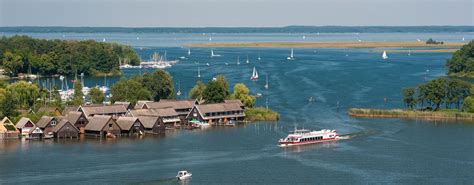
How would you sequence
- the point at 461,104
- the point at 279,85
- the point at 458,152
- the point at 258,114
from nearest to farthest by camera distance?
the point at 458,152, the point at 258,114, the point at 461,104, the point at 279,85

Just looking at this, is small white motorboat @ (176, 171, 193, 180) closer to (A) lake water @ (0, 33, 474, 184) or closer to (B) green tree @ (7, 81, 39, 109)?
(A) lake water @ (0, 33, 474, 184)

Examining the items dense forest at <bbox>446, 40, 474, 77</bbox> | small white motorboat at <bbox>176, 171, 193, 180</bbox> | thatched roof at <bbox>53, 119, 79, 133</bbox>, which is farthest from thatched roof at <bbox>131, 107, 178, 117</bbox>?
dense forest at <bbox>446, 40, 474, 77</bbox>

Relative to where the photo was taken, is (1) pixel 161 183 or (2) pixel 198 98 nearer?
(1) pixel 161 183

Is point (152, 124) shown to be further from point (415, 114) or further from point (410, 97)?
point (410, 97)

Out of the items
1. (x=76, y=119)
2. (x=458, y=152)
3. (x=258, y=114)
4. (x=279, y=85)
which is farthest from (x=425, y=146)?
(x=279, y=85)

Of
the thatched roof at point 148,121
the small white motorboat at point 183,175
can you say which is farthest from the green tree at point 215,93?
the small white motorboat at point 183,175

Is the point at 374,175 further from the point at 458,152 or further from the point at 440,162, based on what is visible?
the point at 458,152
